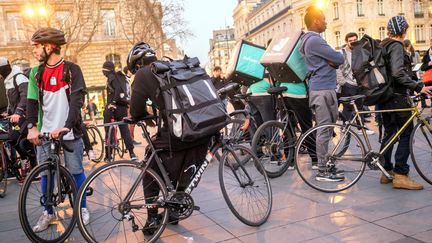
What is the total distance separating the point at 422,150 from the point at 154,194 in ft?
10.7

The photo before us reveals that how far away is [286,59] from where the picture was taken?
544 cm

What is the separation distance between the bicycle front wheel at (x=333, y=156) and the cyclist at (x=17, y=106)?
4210 mm

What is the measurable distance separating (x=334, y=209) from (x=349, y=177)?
87 cm

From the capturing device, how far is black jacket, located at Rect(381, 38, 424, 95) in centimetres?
459

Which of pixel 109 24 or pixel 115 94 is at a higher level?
pixel 109 24

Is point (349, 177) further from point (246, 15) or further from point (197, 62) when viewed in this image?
point (246, 15)

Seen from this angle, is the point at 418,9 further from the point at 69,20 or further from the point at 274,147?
the point at 274,147

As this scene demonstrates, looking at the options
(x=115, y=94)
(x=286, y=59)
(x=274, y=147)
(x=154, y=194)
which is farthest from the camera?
(x=115, y=94)

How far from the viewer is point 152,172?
3.48m

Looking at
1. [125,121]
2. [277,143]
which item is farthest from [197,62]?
[277,143]

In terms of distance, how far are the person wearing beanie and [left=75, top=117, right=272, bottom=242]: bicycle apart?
1811 mm

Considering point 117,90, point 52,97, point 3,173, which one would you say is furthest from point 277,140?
point 3,173

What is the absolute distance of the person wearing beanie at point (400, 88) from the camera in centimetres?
461

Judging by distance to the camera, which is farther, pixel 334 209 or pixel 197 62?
pixel 334 209
